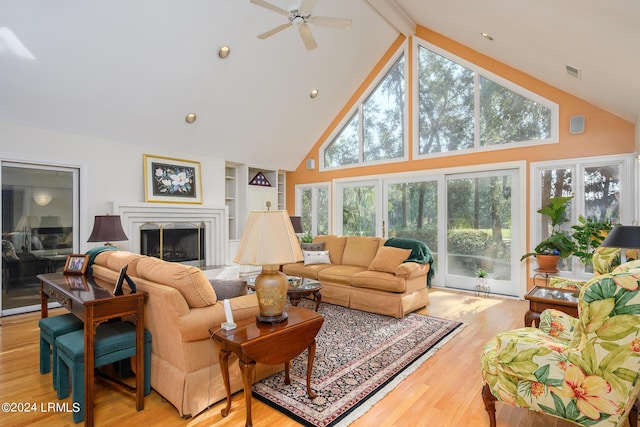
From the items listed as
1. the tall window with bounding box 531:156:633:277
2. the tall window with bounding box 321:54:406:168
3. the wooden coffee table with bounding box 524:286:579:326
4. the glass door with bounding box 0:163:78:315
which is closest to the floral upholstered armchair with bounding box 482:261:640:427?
the wooden coffee table with bounding box 524:286:579:326

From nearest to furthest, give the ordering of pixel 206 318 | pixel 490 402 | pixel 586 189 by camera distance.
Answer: pixel 490 402
pixel 206 318
pixel 586 189

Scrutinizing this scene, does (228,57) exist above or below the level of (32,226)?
above

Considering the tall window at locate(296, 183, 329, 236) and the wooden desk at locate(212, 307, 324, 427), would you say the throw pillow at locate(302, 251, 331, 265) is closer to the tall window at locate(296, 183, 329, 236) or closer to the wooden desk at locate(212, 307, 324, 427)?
the tall window at locate(296, 183, 329, 236)

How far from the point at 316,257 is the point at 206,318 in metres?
3.15

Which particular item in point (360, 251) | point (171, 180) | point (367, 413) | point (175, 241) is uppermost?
point (171, 180)

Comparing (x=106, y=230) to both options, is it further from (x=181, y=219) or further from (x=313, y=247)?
(x=313, y=247)

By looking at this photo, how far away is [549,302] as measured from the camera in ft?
8.37

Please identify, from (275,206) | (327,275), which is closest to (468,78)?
(327,275)

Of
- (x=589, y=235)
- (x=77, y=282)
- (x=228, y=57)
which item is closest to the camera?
(x=77, y=282)

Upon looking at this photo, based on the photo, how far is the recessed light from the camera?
175 inches

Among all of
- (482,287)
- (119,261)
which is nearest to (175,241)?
(119,261)

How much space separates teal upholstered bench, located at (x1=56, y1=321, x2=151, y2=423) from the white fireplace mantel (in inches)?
120

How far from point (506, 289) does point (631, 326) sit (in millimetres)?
4018

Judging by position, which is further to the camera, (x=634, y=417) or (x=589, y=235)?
(x=589, y=235)
